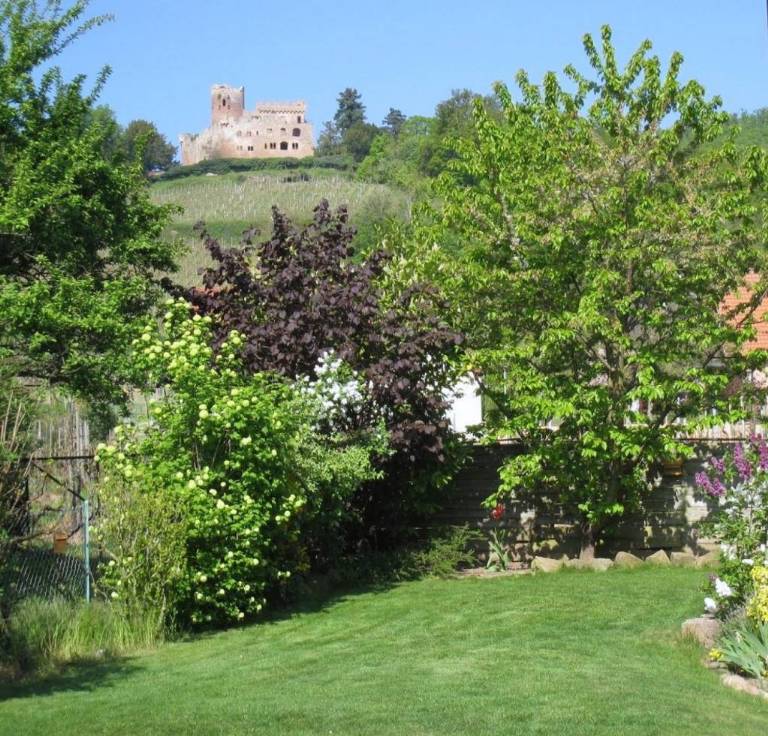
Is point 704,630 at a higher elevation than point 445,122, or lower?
lower

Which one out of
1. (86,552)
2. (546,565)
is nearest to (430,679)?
(86,552)

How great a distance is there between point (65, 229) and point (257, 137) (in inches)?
5959

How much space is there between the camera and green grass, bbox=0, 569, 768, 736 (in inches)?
323

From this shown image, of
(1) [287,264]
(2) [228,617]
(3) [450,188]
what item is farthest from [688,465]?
(2) [228,617]

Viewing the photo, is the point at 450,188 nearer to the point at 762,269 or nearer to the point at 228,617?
the point at 762,269

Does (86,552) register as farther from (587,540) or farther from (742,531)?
(587,540)

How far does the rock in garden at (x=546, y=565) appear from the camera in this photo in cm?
1672

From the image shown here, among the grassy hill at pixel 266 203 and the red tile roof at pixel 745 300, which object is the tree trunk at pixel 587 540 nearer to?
the red tile roof at pixel 745 300

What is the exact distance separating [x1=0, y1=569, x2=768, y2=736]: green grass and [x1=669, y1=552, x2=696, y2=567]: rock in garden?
251 cm

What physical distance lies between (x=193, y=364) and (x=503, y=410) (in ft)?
18.8

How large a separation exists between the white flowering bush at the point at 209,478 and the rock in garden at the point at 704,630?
461cm

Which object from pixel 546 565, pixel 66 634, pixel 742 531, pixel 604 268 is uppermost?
pixel 604 268

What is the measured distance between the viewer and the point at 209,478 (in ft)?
42.3

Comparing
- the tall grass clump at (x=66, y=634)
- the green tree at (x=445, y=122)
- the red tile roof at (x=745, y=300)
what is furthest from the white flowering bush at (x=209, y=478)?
the green tree at (x=445, y=122)
